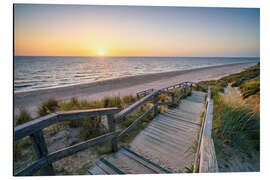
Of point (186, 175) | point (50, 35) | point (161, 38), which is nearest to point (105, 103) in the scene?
point (50, 35)

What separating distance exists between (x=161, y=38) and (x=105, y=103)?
3585mm

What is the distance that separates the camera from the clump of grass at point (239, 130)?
2.53m

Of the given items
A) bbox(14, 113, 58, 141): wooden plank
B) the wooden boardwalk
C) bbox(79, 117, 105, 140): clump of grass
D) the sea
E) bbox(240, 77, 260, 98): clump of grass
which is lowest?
the wooden boardwalk

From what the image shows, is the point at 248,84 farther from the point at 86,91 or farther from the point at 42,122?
the point at 86,91

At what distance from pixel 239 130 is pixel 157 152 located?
6.21ft

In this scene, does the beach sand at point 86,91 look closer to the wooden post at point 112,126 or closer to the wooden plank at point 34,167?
the wooden plank at point 34,167

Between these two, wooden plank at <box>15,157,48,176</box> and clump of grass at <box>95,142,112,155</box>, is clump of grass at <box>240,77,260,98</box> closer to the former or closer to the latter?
clump of grass at <box>95,142,112,155</box>

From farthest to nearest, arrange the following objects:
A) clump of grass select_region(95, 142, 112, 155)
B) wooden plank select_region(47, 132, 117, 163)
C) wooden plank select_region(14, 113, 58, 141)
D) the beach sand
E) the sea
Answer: the sea
the beach sand
clump of grass select_region(95, 142, 112, 155)
wooden plank select_region(47, 132, 117, 163)
wooden plank select_region(14, 113, 58, 141)

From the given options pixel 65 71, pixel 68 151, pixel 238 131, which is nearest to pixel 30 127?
pixel 68 151

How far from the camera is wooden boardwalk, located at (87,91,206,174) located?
2088 millimetres

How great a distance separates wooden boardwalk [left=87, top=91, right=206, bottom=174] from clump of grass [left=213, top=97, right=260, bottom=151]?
0.53 m

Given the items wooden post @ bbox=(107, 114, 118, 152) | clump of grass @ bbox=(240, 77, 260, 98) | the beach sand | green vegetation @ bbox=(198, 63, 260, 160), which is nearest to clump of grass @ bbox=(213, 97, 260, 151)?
green vegetation @ bbox=(198, 63, 260, 160)

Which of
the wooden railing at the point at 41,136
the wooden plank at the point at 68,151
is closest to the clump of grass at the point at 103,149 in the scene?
the wooden plank at the point at 68,151

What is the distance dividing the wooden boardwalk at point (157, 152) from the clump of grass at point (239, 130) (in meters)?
0.53
